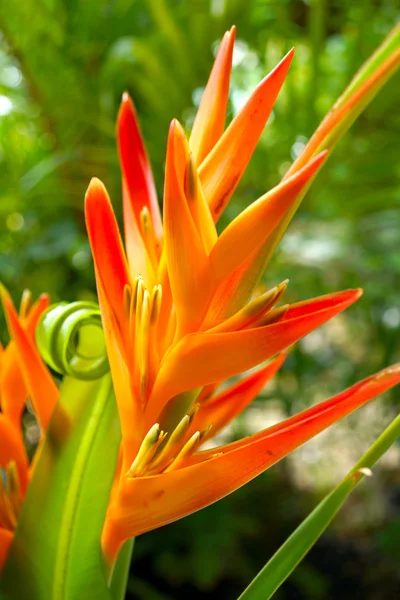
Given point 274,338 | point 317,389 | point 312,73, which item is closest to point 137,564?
point 317,389

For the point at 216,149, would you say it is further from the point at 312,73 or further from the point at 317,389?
the point at 317,389

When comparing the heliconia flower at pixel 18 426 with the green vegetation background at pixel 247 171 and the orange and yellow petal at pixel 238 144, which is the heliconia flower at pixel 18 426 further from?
the green vegetation background at pixel 247 171

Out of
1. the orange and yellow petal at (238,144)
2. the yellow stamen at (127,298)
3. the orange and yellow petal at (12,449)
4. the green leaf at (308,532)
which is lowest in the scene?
the green leaf at (308,532)

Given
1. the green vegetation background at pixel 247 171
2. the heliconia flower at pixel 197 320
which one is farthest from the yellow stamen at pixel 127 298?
the green vegetation background at pixel 247 171

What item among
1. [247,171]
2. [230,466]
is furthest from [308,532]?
[247,171]

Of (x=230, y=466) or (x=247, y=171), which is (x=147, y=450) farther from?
(x=247, y=171)

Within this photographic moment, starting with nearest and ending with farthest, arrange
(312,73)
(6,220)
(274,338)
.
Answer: (274,338) → (312,73) → (6,220)

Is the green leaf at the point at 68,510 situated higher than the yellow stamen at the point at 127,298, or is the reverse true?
the yellow stamen at the point at 127,298

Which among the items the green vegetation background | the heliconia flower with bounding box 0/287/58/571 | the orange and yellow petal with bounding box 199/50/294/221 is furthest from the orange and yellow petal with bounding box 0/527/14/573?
the green vegetation background
